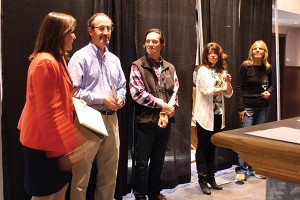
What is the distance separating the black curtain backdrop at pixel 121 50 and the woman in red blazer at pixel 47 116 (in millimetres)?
628

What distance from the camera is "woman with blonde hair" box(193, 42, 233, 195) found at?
118 inches

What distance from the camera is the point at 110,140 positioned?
2.27m

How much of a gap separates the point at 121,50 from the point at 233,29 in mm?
1731

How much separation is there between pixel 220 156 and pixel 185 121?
0.92m

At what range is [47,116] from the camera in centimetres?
154

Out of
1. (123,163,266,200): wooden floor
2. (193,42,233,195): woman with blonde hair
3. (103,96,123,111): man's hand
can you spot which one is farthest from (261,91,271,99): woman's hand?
(103,96,123,111): man's hand

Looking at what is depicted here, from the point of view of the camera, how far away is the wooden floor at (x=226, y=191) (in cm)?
299

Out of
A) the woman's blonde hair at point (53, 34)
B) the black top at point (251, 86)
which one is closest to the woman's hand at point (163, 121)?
the woman's blonde hair at point (53, 34)

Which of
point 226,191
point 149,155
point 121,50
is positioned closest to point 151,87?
point 121,50

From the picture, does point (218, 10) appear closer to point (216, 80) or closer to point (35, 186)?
point (216, 80)

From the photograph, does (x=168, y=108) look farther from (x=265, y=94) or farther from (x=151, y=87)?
(x=265, y=94)

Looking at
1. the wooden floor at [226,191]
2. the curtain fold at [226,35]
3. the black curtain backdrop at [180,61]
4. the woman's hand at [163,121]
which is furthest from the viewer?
the curtain fold at [226,35]

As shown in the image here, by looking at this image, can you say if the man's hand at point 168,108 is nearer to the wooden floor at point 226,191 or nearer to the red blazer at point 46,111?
the wooden floor at point 226,191

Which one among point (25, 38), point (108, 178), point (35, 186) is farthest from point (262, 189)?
point (25, 38)
